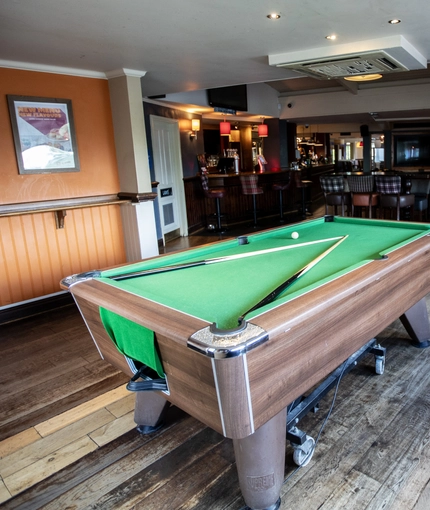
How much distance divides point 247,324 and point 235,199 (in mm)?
7410

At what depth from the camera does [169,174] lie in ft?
23.5

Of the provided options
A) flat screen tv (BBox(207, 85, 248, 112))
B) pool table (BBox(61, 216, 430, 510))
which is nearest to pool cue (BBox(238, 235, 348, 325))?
pool table (BBox(61, 216, 430, 510))

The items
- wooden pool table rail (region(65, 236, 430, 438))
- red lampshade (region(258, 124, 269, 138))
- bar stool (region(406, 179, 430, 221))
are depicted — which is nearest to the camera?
wooden pool table rail (region(65, 236, 430, 438))

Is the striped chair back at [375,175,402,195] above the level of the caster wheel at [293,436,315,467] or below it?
above

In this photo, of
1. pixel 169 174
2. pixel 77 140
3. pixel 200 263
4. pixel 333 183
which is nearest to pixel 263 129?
pixel 333 183

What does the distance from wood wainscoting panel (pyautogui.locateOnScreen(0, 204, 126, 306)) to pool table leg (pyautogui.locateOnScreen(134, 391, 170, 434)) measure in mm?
2467

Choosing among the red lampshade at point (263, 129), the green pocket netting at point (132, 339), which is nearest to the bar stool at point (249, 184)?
the red lampshade at point (263, 129)

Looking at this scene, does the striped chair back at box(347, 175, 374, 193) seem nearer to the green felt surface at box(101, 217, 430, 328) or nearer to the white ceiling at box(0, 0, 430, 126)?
the white ceiling at box(0, 0, 430, 126)

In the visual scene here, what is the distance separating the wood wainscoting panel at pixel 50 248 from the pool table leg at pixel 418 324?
3203 mm

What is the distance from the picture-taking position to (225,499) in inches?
65.6

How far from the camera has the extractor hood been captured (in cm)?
355

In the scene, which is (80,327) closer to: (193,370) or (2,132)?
(2,132)

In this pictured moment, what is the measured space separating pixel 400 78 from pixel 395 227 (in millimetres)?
7282

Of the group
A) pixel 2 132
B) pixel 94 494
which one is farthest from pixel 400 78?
pixel 94 494
